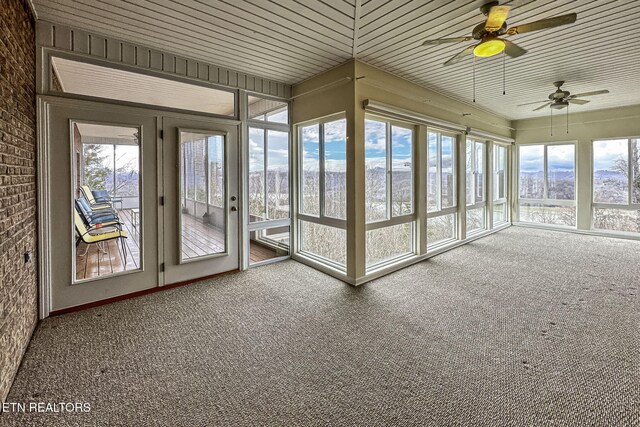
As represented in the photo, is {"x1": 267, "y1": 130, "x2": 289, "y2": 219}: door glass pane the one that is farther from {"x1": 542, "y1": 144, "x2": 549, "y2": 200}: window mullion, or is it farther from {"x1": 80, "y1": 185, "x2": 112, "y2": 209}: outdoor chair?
{"x1": 542, "y1": 144, "x2": 549, "y2": 200}: window mullion

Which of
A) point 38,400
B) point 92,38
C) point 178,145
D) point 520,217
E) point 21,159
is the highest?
point 92,38

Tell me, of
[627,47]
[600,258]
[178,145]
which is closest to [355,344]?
[178,145]

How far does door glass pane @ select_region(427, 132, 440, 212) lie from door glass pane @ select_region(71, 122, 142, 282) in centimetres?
451

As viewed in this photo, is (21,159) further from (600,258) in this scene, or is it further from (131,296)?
(600,258)

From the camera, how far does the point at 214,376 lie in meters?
2.05

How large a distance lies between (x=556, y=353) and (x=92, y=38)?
519 cm

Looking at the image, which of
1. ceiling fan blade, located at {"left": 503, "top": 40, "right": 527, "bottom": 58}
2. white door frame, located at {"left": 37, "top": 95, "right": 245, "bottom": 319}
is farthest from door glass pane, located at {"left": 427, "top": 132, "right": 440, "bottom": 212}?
white door frame, located at {"left": 37, "top": 95, "right": 245, "bottom": 319}

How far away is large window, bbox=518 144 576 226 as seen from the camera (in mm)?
7219

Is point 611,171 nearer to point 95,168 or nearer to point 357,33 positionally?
point 357,33

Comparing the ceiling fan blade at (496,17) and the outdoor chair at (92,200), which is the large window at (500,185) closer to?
the ceiling fan blade at (496,17)

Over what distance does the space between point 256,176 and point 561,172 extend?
24.8ft

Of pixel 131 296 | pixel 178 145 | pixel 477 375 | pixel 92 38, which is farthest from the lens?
pixel 178 145

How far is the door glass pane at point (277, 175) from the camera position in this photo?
15.3 ft

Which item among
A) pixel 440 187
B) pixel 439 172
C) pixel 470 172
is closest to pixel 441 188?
pixel 440 187
